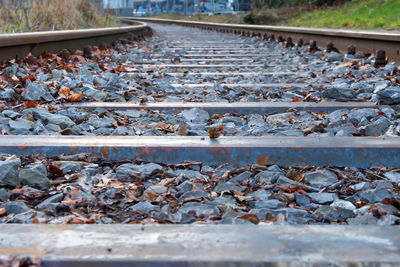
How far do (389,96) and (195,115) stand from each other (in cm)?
124

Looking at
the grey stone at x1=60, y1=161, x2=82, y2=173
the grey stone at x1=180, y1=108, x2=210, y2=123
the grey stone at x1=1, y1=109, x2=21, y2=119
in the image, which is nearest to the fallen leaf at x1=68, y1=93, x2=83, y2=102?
the grey stone at x1=1, y1=109, x2=21, y2=119

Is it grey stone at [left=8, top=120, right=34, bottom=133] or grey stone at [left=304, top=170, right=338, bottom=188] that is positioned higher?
grey stone at [left=8, top=120, right=34, bottom=133]

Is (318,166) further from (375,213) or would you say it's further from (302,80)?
(302,80)

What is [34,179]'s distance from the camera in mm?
1930

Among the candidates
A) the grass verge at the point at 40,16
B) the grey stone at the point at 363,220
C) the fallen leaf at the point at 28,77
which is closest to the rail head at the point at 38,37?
the fallen leaf at the point at 28,77

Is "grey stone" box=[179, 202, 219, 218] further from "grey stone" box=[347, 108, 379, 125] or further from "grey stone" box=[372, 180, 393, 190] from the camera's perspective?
"grey stone" box=[347, 108, 379, 125]

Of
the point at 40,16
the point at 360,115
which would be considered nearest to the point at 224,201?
the point at 360,115

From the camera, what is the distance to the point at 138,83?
451cm

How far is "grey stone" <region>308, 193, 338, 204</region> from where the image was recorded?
1.84 meters

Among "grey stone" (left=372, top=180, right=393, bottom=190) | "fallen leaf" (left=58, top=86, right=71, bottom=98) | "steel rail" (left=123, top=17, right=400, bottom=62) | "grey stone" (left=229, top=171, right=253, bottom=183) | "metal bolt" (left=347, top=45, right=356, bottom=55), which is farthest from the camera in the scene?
"metal bolt" (left=347, top=45, right=356, bottom=55)

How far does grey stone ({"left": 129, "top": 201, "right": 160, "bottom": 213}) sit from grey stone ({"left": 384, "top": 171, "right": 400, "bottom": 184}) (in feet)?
2.91

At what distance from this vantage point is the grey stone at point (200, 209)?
1694 mm

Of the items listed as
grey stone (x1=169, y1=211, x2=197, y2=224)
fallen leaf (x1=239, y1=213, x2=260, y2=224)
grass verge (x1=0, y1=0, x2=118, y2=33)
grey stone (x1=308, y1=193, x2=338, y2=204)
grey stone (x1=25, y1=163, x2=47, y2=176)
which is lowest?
grey stone (x1=308, y1=193, x2=338, y2=204)

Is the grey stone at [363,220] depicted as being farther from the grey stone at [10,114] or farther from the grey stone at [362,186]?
the grey stone at [10,114]
